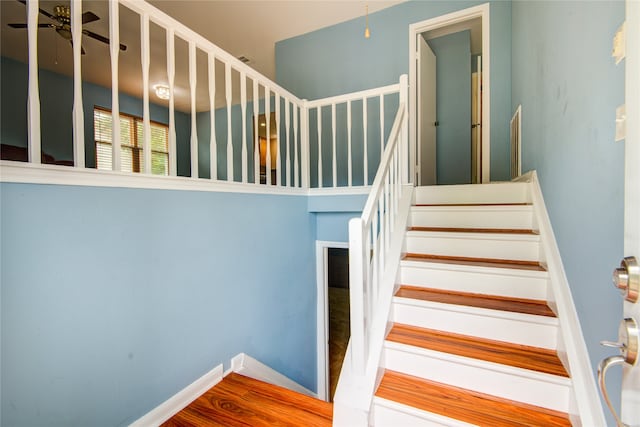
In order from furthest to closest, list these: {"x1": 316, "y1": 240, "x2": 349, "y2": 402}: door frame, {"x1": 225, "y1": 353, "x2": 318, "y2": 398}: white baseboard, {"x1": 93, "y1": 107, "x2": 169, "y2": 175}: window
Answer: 1. {"x1": 93, "y1": 107, "x2": 169, "y2": 175}: window
2. {"x1": 316, "y1": 240, "x2": 349, "y2": 402}: door frame
3. {"x1": 225, "y1": 353, "x2": 318, "y2": 398}: white baseboard

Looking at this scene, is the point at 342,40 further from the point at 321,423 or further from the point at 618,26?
the point at 321,423

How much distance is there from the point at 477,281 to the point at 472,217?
648 mm

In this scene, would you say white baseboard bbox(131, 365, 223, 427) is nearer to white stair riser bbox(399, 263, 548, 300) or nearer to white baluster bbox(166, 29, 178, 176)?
white baluster bbox(166, 29, 178, 176)

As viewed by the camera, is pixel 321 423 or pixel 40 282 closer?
pixel 40 282

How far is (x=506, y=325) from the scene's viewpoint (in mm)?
1515

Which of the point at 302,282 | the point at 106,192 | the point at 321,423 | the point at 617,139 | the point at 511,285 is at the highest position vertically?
the point at 617,139

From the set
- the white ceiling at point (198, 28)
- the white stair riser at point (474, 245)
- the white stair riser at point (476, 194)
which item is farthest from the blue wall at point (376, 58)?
the white stair riser at point (474, 245)

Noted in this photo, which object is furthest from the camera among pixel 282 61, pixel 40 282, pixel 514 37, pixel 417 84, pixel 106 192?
pixel 282 61

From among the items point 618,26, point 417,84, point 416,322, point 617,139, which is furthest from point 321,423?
point 417,84

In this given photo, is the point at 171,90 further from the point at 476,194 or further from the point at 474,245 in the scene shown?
the point at 476,194

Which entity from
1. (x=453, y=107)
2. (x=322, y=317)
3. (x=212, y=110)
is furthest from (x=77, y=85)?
(x=453, y=107)

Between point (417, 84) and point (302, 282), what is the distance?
8.85 ft

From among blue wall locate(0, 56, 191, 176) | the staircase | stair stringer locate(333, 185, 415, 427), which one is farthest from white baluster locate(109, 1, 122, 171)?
blue wall locate(0, 56, 191, 176)

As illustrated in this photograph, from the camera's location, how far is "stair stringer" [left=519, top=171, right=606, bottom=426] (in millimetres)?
1090
